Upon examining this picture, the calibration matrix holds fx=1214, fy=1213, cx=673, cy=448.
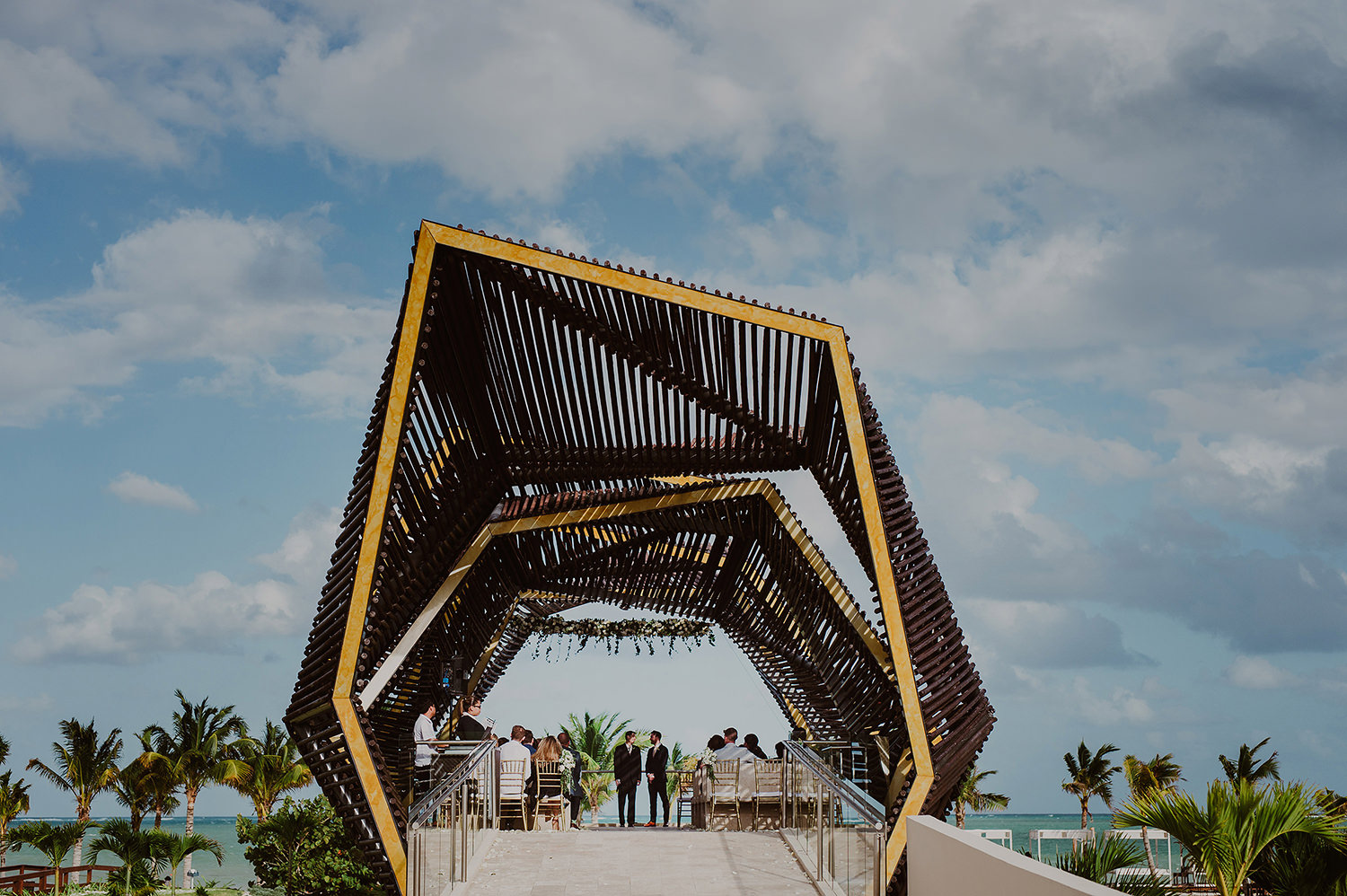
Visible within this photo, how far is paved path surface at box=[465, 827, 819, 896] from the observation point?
9.75m

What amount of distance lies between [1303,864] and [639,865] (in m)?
5.40

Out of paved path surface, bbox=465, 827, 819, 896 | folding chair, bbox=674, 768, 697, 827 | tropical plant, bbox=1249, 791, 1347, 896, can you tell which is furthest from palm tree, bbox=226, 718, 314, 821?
tropical plant, bbox=1249, 791, 1347, 896

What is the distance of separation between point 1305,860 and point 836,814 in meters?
3.23

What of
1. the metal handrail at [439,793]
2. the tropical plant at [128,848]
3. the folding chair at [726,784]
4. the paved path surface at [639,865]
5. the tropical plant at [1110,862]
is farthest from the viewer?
the tropical plant at [128,848]

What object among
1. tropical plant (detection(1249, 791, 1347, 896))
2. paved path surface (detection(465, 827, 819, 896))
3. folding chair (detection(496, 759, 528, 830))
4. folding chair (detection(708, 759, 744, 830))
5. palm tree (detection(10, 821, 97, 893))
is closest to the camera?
tropical plant (detection(1249, 791, 1347, 896))

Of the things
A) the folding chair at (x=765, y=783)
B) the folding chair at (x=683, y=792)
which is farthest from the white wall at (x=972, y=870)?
the folding chair at (x=683, y=792)

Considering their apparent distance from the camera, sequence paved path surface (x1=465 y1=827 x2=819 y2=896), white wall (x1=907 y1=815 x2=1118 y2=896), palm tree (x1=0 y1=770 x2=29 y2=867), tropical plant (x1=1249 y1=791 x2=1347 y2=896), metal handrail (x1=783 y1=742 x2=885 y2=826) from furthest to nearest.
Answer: palm tree (x1=0 y1=770 x2=29 y2=867)
paved path surface (x1=465 y1=827 x2=819 y2=896)
metal handrail (x1=783 y1=742 x2=885 y2=826)
tropical plant (x1=1249 y1=791 x2=1347 y2=896)
white wall (x1=907 y1=815 x2=1118 y2=896)

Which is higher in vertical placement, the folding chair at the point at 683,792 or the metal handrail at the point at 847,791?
the metal handrail at the point at 847,791

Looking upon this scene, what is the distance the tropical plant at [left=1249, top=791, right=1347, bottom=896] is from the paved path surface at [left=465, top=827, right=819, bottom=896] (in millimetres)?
3359

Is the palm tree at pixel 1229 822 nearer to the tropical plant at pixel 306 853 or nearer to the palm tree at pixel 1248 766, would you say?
the tropical plant at pixel 306 853

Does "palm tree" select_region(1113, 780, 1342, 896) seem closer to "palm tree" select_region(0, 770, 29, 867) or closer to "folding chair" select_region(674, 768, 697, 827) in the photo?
"folding chair" select_region(674, 768, 697, 827)

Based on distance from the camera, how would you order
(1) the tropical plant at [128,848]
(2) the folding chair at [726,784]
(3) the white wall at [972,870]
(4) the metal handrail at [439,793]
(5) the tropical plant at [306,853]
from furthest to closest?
(1) the tropical plant at [128,848], (2) the folding chair at [726,784], (5) the tropical plant at [306,853], (4) the metal handrail at [439,793], (3) the white wall at [972,870]

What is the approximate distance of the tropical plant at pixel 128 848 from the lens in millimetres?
22172

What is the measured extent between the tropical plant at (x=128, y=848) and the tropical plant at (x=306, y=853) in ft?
28.7
